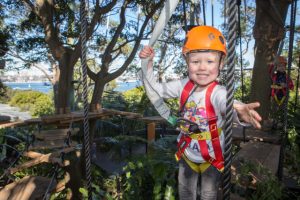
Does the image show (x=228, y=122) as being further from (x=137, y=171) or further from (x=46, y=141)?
(x=46, y=141)

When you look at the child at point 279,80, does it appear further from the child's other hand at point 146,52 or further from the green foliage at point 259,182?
the child's other hand at point 146,52

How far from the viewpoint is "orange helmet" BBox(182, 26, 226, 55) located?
1.83 m

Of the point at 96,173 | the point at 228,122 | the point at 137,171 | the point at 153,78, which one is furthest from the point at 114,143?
the point at 228,122

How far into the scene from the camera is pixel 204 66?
1857 millimetres

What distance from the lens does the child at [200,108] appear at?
1855 millimetres

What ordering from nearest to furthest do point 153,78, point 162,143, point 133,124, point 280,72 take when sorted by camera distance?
point 153,78 → point 280,72 → point 162,143 → point 133,124

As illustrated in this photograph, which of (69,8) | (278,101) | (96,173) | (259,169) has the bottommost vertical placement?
(96,173)

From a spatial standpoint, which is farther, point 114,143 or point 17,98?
point 17,98

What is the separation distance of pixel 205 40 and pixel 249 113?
1.79 ft

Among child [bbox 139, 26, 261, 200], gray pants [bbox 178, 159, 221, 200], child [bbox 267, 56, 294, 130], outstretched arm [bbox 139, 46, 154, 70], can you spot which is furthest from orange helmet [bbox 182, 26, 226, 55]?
child [bbox 267, 56, 294, 130]

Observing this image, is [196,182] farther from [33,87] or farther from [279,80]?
[33,87]

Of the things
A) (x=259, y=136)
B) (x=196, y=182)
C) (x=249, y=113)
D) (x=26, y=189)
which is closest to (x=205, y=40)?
(x=249, y=113)

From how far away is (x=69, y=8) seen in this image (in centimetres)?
849

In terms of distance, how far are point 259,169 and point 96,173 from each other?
406 centimetres
